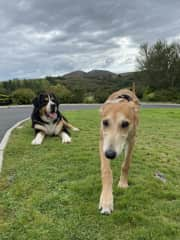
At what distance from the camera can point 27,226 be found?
2.63m

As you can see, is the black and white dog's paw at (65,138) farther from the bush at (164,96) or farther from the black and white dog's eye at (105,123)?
the bush at (164,96)

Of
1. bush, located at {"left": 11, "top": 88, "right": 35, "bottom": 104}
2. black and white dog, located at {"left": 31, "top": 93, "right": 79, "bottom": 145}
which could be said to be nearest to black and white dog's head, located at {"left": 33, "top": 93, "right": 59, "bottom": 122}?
black and white dog, located at {"left": 31, "top": 93, "right": 79, "bottom": 145}

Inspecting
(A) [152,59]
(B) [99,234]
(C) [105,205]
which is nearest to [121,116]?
(C) [105,205]

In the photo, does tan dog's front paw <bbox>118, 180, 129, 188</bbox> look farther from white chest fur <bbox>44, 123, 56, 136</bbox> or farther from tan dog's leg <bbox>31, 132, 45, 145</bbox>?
white chest fur <bbox>44, 123, 56, 136</bbox>

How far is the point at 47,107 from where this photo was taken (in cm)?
711

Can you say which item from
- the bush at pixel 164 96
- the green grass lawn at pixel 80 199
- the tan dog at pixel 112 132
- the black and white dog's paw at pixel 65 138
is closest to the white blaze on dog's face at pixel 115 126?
the tan dog at pixel 112 132

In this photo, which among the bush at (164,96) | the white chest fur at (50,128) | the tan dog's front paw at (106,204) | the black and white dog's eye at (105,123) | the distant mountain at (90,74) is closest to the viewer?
the tan dog's front paw at (106,204)

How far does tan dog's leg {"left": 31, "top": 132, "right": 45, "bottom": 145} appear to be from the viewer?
635 cm

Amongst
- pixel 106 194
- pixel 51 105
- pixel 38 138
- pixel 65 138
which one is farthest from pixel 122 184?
pixel 51 105

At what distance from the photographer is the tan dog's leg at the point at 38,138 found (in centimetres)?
635

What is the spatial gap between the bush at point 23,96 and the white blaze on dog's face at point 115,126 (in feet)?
83.4

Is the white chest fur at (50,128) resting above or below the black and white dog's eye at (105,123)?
below

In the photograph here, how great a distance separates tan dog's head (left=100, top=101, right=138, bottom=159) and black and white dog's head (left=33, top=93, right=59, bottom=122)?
13.2 ft

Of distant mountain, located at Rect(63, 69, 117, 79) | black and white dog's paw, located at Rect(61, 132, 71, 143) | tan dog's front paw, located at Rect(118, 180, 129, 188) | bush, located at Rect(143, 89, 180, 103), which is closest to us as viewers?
tan dog's front paw, located at Rect(118, 180, 129, 188)
